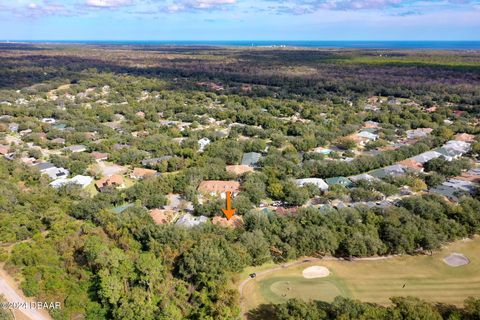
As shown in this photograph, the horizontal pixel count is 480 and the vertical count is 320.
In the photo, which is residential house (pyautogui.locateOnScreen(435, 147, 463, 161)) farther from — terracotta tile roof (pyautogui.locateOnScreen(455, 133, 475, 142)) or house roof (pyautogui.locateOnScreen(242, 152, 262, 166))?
house roof (pyautogui.locateOnScreen(242, 152, 262, 166))

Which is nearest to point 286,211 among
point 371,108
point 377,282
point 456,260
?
point 377,282

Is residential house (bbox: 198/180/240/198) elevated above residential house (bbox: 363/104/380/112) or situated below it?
below

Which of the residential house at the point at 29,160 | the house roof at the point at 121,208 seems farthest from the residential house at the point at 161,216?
the residential house at the point at 29,160

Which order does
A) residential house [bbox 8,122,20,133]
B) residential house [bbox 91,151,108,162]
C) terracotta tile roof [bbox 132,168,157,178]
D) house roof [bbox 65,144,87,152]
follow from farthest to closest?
residential house [bbox 8,122,20,133], house roof [bbox 65,144,87,152], residential house [bbox 91,151,108,162], terracotta tile roof [bbox 132,168,157,178]

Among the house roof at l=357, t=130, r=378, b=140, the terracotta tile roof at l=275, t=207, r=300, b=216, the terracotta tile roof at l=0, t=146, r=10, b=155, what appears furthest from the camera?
the house roof at l=357, t=130, r=378, b=140

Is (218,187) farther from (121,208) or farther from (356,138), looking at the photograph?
(356,138)

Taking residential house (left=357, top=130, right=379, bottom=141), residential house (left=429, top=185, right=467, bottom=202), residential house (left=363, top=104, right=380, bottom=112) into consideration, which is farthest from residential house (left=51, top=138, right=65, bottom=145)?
residential house (left=363, top=104, right=380, bottom=112)
